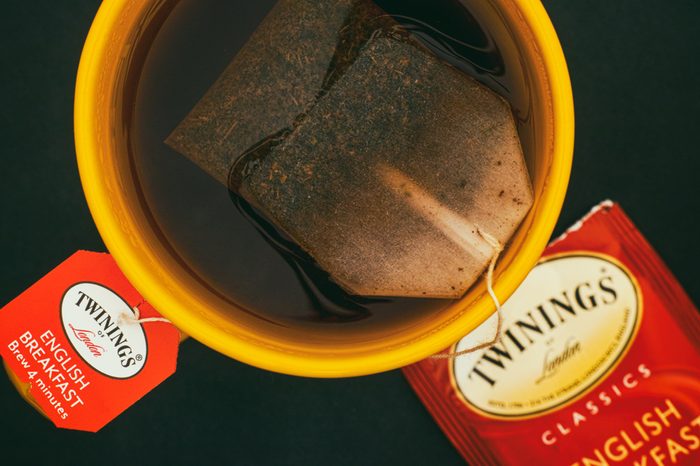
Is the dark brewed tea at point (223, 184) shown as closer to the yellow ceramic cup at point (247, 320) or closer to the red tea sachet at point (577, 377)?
the yellow ceramic cup at point (247, 320)

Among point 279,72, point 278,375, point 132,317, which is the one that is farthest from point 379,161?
point 278,375

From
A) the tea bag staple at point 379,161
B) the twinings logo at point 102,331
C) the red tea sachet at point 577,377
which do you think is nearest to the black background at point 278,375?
the red tea sachet at point 577,377

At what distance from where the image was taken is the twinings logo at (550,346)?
0.85 meters

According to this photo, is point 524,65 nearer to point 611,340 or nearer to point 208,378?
point 611,340

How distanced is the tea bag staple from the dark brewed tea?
23 millimetres

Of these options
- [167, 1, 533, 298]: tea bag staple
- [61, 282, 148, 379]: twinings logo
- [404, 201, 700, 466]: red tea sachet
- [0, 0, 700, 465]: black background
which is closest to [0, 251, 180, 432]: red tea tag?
[61, 282, 148, 379]: twinings logo

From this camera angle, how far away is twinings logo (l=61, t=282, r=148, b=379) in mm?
593

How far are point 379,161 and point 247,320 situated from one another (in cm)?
20

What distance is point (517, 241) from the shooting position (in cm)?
49

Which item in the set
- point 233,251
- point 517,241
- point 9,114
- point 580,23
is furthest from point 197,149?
point 580,23

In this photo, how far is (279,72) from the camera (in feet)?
1.89

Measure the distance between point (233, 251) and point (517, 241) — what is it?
0.97 ft

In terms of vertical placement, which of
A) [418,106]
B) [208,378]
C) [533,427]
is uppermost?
[418,106]

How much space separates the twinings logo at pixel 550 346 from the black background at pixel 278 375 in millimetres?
92
